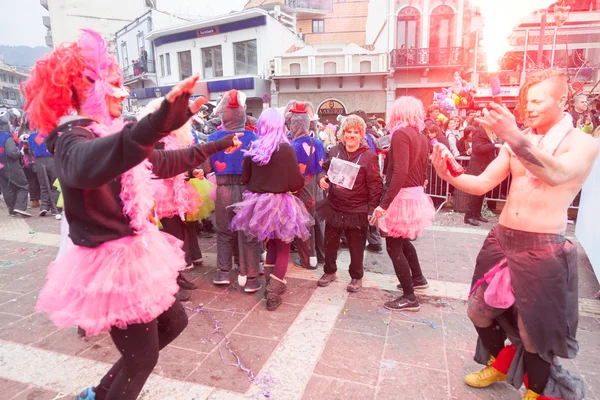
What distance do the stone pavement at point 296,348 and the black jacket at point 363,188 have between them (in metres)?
0.98

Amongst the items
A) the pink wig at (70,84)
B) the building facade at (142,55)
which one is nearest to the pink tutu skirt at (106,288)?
the pink wig at (70,84)

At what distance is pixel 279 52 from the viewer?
24500 millimetres

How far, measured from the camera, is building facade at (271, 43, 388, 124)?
22294 mm

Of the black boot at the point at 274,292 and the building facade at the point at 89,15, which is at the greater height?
the building facade at the point at 89,15

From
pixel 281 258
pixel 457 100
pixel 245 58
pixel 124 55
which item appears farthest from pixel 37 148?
pixel 124 55

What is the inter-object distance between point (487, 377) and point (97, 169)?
8.86 ft

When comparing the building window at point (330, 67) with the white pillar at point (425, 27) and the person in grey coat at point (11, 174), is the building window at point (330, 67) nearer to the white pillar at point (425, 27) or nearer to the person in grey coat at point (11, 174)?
the white pillar at point (425, 27)

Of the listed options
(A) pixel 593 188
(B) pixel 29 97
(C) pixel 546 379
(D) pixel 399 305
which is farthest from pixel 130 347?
(A) pixel 593 188

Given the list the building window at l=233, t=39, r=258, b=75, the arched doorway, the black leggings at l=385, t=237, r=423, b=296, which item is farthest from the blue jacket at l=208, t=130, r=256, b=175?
the building window at l=233, t=39, r=258, b=75

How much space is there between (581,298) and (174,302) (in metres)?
4.23

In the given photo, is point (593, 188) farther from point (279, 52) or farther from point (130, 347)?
point (279, 52)

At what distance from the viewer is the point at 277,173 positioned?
12.9 feet

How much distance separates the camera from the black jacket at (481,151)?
6.88 meters

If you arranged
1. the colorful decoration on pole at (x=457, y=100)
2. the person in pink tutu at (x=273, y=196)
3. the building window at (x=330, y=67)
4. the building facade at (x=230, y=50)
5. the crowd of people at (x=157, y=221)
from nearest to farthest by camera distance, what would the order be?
the crowd of people at (x=157, y=221) → the person in pink tutu at (x=273, y=196) → the colorful decoration on pole at (x=457, y=100) → the building window at (x=330, y=67) → the building facade at (x=230, y=50)
